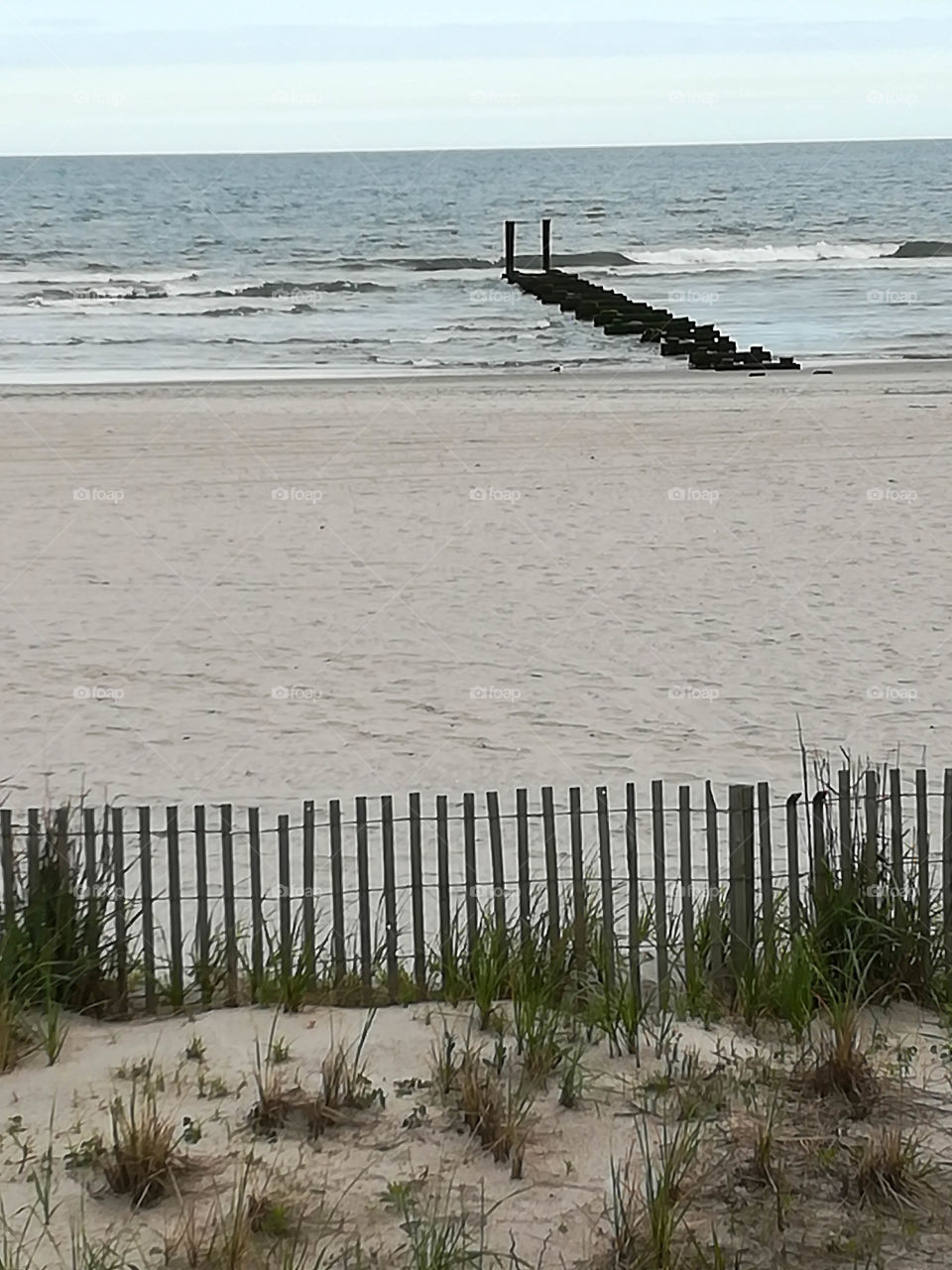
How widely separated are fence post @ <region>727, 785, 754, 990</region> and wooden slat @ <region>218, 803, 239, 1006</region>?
1597mm

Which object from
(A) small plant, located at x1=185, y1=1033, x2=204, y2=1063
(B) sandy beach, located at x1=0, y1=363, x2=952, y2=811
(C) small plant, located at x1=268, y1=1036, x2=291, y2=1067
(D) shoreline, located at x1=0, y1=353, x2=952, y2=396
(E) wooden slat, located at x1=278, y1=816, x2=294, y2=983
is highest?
(E) wooden slat, located at x1=278, y1=816, x2=294, y2=983

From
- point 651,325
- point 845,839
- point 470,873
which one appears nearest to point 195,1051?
point 470,873

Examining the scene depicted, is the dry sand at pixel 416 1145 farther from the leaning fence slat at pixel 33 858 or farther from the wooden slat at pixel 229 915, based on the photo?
the leaning fence slat at pixel 33 858

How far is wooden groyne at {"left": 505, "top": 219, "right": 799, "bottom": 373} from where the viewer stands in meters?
28.7

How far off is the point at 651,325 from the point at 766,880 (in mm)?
28994

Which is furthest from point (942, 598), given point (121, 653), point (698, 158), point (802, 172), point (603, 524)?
point (698, 158)

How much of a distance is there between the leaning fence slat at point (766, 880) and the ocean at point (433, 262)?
23110 mm

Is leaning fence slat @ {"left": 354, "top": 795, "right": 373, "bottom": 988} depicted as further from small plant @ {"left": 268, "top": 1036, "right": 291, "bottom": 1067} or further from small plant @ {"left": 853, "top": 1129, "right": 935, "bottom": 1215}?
small plant @ {"left": 853, "top": 1129, "right": 935, "bottom": 1215}

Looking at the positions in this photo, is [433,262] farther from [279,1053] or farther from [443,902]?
[279,1053]

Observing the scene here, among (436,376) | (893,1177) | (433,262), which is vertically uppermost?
(893,1177)

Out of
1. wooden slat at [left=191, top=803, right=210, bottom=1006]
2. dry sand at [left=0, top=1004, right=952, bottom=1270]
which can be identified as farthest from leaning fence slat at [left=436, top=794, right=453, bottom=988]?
wooden slat at [left=191, top=803, right=210, bottom=1006]

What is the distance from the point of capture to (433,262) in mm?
A: 53562

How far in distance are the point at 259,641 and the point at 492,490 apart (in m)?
5.58

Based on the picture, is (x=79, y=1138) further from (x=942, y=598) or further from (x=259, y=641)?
(x=942, y=598)
